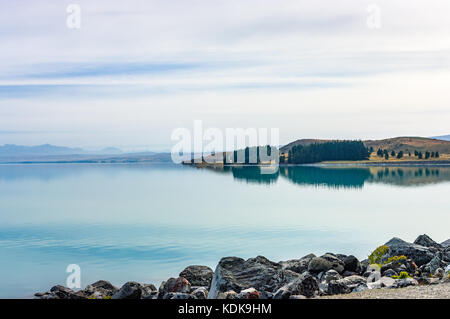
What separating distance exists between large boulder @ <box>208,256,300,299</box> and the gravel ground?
3.02 meters

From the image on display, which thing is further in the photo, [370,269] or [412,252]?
[412,252]

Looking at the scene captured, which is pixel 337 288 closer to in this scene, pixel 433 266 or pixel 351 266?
pixel 351 266

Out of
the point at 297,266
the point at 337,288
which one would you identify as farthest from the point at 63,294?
the point at 337,288

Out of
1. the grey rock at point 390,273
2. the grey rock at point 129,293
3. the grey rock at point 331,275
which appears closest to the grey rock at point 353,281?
the grey rock at point 331,275

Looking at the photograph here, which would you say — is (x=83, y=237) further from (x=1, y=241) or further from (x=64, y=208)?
(x=64, y=208)

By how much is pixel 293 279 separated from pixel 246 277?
1.61m

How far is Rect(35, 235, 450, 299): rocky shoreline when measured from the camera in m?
13.9

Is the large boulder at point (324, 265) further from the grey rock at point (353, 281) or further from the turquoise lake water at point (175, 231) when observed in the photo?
the turquoise lake water at point (175, 231)

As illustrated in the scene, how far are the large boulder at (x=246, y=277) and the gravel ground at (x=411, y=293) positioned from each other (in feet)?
9.92

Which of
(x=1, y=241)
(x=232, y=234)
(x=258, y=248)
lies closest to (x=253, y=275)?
(x=258, y=248)

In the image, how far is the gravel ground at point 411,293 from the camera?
1168 cm

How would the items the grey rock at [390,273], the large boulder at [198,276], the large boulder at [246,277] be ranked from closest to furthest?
the large boulder at [246,277]
the grey rock at [390,273]
the large boulder at [198,276]

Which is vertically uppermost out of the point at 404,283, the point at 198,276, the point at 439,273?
the point at 404,283

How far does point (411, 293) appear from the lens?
12070mm
